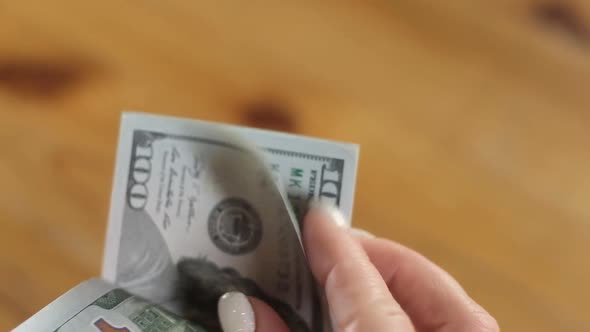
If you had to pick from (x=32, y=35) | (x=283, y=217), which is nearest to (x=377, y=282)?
(x=283, y=217)

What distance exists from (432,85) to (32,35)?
1.17ft

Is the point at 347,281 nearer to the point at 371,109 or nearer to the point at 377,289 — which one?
the point at 377,289

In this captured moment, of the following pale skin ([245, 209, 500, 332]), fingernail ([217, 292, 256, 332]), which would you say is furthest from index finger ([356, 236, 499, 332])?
fingernail ([217, 292, 256, 332])

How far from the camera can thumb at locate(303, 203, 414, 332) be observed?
385 mm

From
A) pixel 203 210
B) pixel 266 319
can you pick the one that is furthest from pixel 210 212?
pixel 266 319

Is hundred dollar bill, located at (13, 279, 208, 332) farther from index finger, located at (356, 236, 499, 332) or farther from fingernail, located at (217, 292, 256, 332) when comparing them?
index finger, located at (356, 236, 499, 332)

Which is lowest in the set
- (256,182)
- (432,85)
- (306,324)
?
(306,324)

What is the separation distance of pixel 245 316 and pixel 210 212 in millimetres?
105

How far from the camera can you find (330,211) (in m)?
0.48

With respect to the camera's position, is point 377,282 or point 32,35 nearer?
point 377,282

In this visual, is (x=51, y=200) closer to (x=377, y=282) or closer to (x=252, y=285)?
(x=252, y=285)

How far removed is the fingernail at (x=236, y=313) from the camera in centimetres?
43

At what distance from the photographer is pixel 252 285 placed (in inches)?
19.5

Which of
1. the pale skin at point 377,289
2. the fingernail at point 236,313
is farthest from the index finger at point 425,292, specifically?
the fingernail at point 236,313
